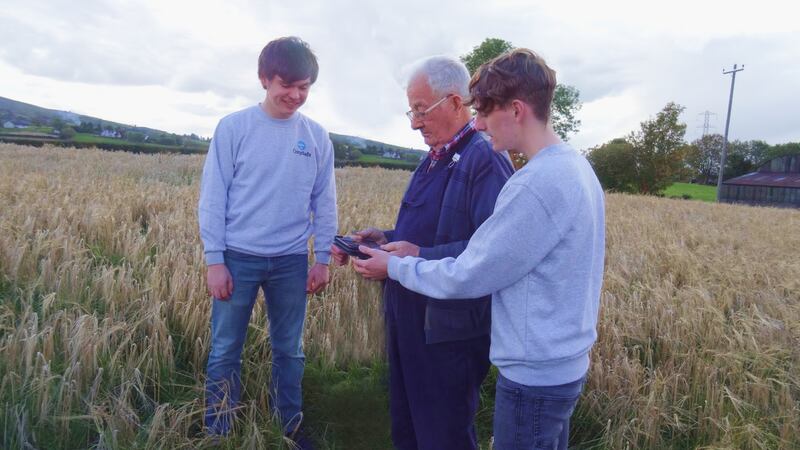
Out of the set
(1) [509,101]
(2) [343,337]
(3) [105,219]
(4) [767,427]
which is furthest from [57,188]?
(4) [767,427]

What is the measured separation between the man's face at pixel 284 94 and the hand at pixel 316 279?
83 centimetres

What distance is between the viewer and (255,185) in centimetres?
271

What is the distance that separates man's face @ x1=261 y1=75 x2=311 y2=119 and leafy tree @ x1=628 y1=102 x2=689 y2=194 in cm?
4432

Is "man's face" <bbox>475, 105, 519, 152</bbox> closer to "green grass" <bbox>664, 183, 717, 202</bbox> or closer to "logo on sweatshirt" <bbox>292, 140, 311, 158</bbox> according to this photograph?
"logo on sweatshirt" <bbox>292, 140, 311, 158</bbox>

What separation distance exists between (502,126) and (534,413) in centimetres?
88

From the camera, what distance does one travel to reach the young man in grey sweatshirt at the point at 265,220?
2.63m

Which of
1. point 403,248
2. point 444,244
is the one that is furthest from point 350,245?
point 444,244

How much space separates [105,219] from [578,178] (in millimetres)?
4814

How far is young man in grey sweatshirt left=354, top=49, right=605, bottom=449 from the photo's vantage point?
1.61 meters

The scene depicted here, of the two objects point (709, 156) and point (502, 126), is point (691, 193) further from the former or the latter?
point (502, 126)

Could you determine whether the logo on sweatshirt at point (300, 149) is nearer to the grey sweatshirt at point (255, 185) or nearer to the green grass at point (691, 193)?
the grey sweatshirt at point (255, 185)

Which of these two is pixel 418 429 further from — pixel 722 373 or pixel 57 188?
pixel 57 188

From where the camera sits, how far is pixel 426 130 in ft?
7.48

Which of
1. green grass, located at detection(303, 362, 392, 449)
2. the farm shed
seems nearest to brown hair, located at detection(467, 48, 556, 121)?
green grass, located at detection(303, 362, 392, 449)
